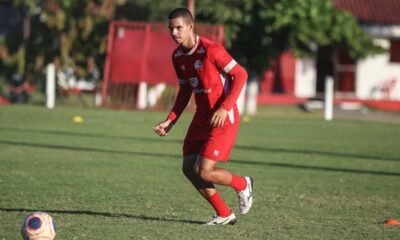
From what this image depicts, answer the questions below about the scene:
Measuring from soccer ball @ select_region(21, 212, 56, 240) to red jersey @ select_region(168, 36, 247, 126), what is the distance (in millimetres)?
1977

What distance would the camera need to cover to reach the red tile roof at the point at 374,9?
37938 millimetres

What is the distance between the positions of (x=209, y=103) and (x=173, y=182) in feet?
11.1

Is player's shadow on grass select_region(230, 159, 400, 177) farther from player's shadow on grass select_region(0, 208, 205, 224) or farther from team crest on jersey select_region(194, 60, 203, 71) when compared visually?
team crest on jersey select_region(194, 60, 203, 71)

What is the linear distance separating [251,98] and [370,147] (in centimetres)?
1267

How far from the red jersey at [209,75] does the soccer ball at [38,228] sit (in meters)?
1.98

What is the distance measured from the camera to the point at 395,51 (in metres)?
39.2

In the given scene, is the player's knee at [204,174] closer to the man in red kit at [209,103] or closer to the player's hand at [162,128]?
the man in red kit at [209,103]

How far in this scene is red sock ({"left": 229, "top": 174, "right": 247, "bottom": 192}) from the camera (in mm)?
8134

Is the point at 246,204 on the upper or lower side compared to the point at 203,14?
lower

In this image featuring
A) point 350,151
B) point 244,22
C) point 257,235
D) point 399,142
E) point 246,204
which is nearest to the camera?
point 257,235

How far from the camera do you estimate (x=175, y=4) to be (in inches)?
1157

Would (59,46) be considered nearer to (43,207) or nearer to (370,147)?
(370,147)

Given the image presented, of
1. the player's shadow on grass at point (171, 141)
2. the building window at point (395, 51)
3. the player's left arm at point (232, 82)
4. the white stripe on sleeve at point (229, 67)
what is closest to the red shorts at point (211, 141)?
the player's left arm at point (232, 82)

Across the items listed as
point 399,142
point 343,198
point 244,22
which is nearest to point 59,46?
point 244,22
